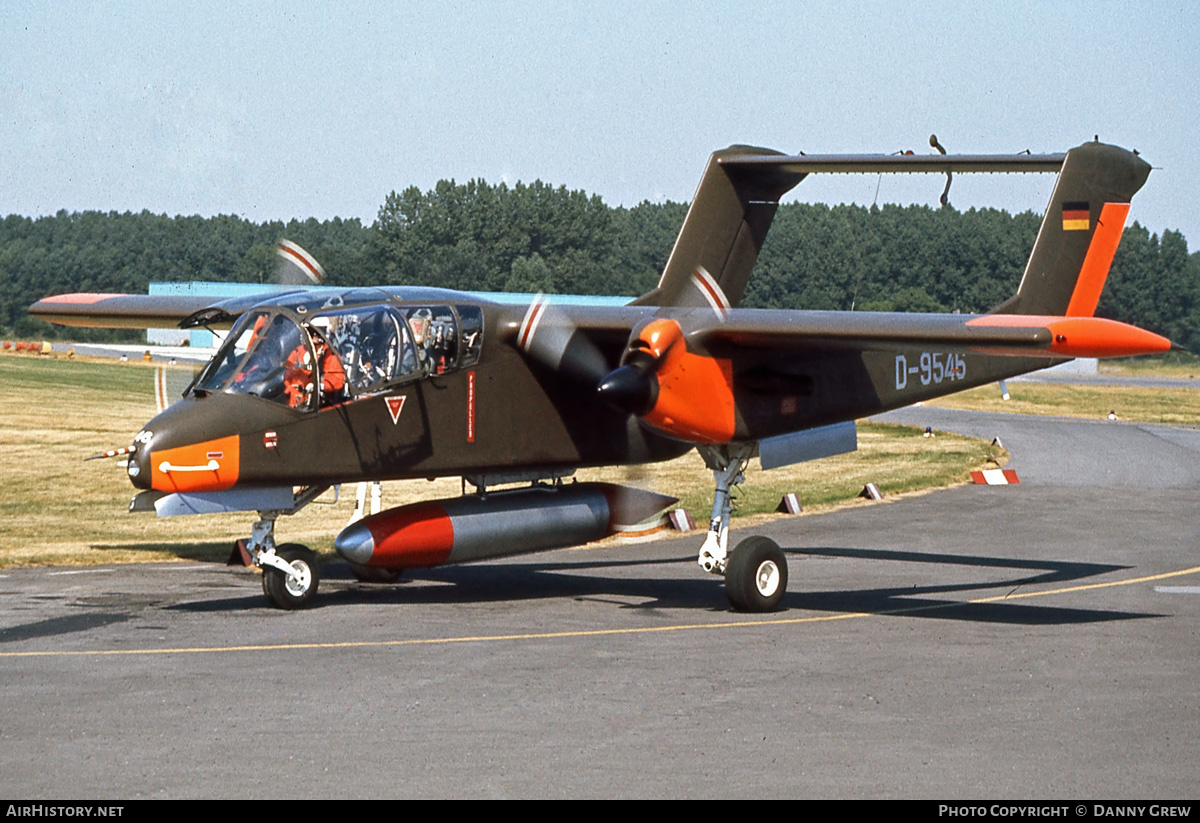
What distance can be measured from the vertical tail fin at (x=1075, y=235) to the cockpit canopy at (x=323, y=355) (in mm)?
9300

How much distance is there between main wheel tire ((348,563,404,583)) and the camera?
19.2 m

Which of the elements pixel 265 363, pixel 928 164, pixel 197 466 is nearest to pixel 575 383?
pixel 265 363

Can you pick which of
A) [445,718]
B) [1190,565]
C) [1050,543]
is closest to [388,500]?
[1050,543]

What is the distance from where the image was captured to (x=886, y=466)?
3759 cm

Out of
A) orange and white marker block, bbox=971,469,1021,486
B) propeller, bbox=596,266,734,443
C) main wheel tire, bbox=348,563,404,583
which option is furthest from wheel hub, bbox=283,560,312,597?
orange and white marker block, bbox=971,469,1021,486

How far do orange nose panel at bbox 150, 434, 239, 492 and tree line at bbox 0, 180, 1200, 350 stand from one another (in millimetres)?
4826

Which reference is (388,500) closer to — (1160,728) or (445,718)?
(445,718)

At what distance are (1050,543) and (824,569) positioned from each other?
16.6 ft

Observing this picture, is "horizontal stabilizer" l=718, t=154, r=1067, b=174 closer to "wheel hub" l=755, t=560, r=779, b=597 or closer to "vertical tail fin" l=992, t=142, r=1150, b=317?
"vertical tail fin" l=992, t=142, r=1150, b=317

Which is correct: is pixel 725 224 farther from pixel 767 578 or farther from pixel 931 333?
pixel 767 578

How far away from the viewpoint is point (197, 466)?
49.8 feet

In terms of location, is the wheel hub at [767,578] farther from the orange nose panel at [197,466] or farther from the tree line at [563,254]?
the orange nose panel at [197,466]

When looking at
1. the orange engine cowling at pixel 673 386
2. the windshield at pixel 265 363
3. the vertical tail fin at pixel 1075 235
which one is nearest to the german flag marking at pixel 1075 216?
the vertical tail fin at pixel 1075 235

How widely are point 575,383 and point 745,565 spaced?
3.62 meters
